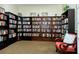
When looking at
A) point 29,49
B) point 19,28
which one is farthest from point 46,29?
point 29,49

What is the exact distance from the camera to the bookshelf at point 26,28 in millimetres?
7820

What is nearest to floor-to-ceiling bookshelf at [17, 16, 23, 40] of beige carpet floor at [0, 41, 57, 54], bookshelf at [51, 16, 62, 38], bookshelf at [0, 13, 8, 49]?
bookshelf at [51, 16, 62, 38]

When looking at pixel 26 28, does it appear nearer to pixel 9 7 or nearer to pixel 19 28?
pixel 19 28

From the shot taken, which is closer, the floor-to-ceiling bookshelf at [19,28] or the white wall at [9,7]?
the white wall at [9,7]

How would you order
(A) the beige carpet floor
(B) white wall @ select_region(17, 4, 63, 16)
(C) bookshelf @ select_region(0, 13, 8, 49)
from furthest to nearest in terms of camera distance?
(B) white wall @ select_region(17, 4, 63, 16)
(C) bookshelf @ select_region(0, 13, 8, 49)
(A) the beige carpet floor

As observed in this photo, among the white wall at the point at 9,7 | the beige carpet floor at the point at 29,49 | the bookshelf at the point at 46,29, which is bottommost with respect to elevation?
the beige carpet floor at the point at 29,49

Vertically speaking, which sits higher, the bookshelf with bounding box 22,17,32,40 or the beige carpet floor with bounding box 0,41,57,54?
the bookshelf with bounding box 22,17,32,40

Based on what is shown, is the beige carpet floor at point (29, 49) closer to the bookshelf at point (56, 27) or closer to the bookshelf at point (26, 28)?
the bookshelf at point (56, 27)

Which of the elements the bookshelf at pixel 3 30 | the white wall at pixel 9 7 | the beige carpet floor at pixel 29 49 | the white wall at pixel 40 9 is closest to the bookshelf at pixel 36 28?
the white wall at pixel 40 9

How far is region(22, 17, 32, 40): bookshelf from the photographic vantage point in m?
7.82

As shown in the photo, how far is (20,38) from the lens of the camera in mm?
7781

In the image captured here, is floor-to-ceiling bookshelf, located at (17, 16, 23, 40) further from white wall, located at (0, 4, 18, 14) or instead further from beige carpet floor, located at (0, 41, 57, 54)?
beige carpet floor, located at (0, 41, 57, 54)

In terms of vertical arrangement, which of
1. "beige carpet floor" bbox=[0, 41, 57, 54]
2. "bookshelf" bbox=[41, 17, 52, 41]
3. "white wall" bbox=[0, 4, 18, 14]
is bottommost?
"beige carpet floor" bbox=[0, 41, 57, 54]
